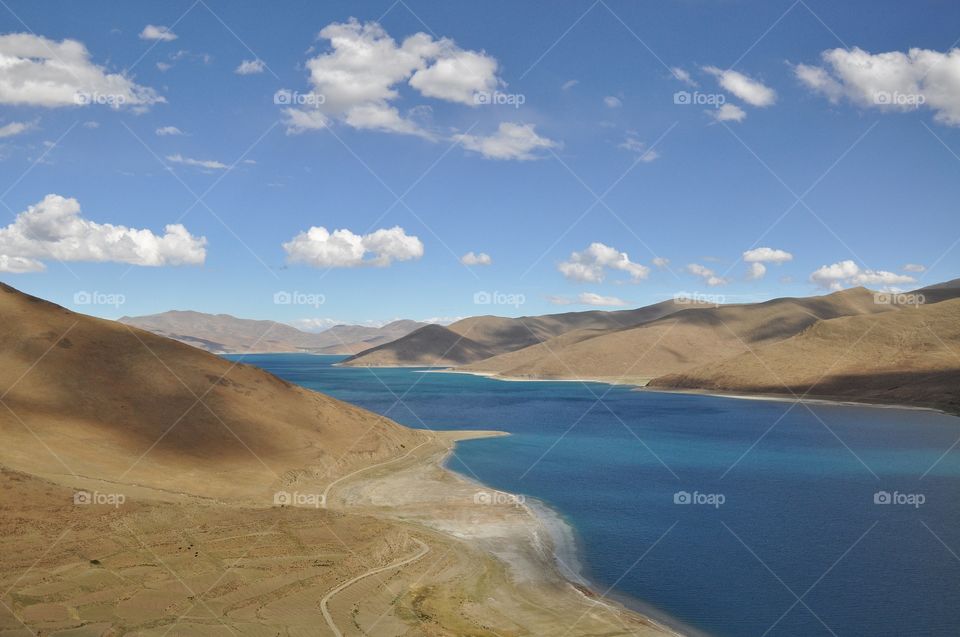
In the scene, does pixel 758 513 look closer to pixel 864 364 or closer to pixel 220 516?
pixel 220 516

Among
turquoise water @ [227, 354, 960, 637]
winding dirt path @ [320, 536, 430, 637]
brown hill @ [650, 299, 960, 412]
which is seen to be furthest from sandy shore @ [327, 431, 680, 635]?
brown hill @ [650, 299, 960, 412]

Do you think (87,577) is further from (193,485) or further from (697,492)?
(697,492)

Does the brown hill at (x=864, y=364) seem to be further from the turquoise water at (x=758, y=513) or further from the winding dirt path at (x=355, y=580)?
the winding dirt path at (x=355, y=580)

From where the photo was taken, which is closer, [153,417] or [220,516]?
[220,516]

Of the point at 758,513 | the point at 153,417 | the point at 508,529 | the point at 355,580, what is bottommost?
the point at 355,580

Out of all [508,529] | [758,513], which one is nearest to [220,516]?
[508,529]

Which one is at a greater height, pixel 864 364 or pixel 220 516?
pixel 864 364
